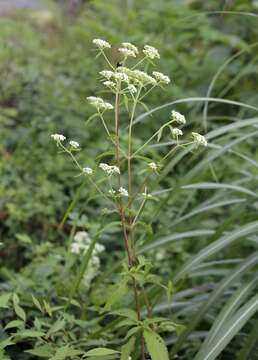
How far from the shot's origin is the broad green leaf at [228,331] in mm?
1386

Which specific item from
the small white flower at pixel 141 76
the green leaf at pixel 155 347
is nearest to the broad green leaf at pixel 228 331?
the green leaf at pixel 155 347

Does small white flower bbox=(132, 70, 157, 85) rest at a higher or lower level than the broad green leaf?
higher

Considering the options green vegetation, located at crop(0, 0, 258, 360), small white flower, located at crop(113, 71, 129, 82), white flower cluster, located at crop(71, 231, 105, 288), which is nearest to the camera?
small white flower, located at crop(113, 71, 129, 82)

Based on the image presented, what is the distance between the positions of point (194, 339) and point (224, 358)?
0.10 metres

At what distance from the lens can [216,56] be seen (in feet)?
11.4

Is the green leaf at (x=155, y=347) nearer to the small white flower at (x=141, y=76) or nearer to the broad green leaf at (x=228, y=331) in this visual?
the broad green leaf at (x=228, y=331)

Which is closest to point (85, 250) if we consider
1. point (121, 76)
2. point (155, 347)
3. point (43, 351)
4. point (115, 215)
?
point (115, 215)

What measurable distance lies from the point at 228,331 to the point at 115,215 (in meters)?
1.02

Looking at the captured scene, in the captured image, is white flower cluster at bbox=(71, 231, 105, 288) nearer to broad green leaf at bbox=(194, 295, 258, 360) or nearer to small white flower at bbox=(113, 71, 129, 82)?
broad green leaf at bbox=(194, 295, 258, 360)

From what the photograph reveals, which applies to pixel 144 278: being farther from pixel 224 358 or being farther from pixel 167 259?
pixel 167 259

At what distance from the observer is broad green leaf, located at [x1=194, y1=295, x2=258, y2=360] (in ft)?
4.55

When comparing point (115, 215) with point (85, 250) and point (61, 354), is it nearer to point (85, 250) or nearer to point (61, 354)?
point (85, 250)

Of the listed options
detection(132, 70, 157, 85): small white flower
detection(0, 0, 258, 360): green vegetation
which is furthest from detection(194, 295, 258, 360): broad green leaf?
detection(132, 70, 157, 85): small white flower

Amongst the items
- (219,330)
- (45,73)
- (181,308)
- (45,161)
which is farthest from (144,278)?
(45,73)
